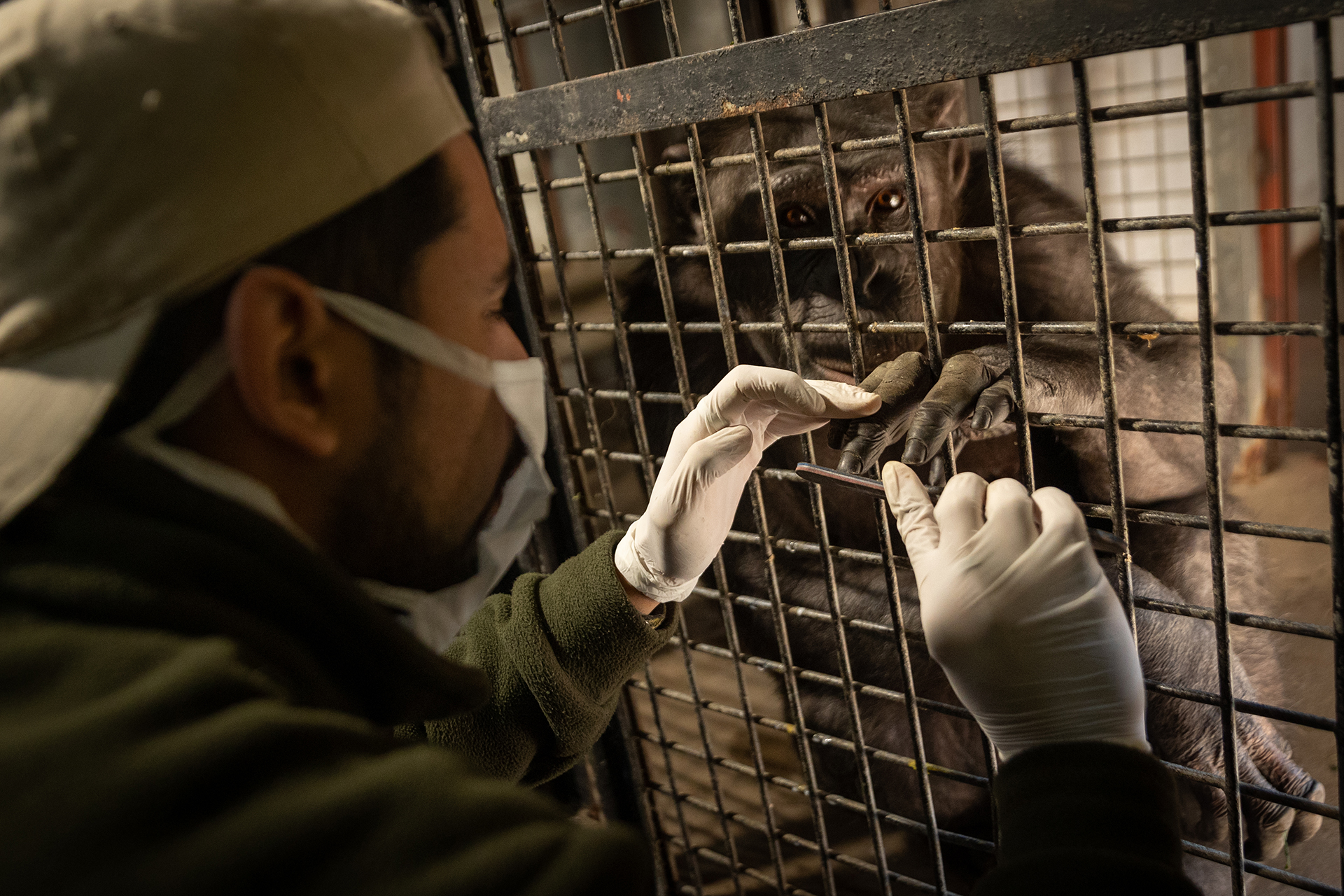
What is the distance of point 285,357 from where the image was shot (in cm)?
84

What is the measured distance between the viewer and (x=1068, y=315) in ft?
6.04

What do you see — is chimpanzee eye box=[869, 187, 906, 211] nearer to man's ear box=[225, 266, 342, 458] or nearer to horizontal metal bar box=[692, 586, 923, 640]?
horizontal metal bar box=[692, 586, 923, 640]

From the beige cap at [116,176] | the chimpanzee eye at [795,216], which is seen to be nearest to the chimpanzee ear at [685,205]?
the chimpanzee eye at [795,216]

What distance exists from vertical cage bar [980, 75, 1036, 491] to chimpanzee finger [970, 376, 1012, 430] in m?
0.01

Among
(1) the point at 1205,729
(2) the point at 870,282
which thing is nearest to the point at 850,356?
(2) the point at 870,282

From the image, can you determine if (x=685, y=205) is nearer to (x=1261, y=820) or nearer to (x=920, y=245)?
(x=920, y=245)

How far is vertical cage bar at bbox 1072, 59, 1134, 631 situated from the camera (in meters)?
0.92

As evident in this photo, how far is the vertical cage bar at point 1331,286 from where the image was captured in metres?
0.79

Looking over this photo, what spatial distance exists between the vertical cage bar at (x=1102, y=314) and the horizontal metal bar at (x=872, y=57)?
A: 51 mm

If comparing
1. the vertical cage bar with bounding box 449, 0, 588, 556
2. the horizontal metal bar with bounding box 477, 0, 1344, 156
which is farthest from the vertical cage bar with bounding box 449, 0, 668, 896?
the horizontal metal bar with bounding box 477, 0, 1344, 156

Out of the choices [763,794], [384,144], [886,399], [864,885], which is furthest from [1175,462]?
[384,144]

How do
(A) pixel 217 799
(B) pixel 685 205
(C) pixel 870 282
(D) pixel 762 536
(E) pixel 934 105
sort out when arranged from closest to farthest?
(A) pixel 217 799, (D) pixel 762 536, (C) pixel 870 282, (E) pixel 934 105, (B) pixel 685 205

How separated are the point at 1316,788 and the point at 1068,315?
0.93 m

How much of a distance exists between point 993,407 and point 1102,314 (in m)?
0.17
